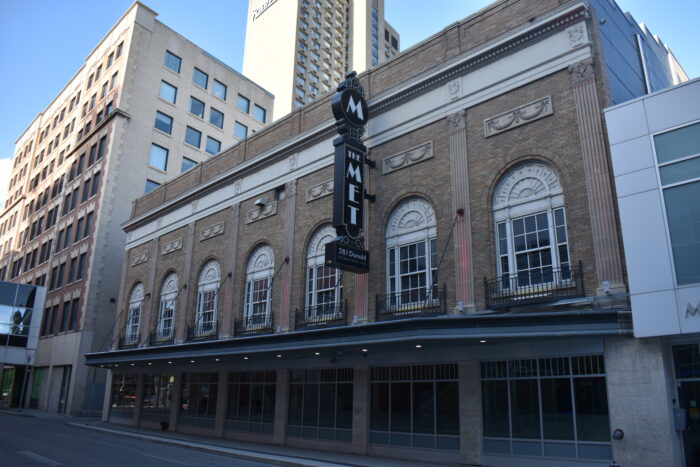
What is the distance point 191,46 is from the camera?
44.6 meters

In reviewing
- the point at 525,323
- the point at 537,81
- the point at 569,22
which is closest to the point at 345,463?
the point at 525,323

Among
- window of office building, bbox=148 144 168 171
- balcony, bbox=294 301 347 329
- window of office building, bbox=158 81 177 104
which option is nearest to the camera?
balcony, bbox=294 301 347 329

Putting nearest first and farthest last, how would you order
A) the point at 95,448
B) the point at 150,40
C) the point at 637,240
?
the point at 637,240, the point at 95,448, the point at 150,40

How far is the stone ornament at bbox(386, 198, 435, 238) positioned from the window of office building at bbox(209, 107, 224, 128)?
30.5m

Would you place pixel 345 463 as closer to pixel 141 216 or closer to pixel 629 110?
pixel 629 110

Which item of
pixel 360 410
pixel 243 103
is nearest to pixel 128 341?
pixel 360 410

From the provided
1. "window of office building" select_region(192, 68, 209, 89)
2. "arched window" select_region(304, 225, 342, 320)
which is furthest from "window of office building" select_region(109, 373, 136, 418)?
"window of office building" select_region(192, 68, 209, 89)

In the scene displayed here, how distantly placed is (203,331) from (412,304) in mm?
12553

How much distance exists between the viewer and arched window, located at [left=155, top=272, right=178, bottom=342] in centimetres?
2823

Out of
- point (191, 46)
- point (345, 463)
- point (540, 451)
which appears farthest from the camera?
point (191, 46)

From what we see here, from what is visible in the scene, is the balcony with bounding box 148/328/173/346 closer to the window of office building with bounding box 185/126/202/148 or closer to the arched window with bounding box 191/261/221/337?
the arched window with bounding box 191/261/221/337

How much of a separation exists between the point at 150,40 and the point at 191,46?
3.69 meters

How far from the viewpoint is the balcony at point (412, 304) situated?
16.2m

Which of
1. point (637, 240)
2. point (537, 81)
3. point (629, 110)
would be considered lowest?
point (637, 240)
